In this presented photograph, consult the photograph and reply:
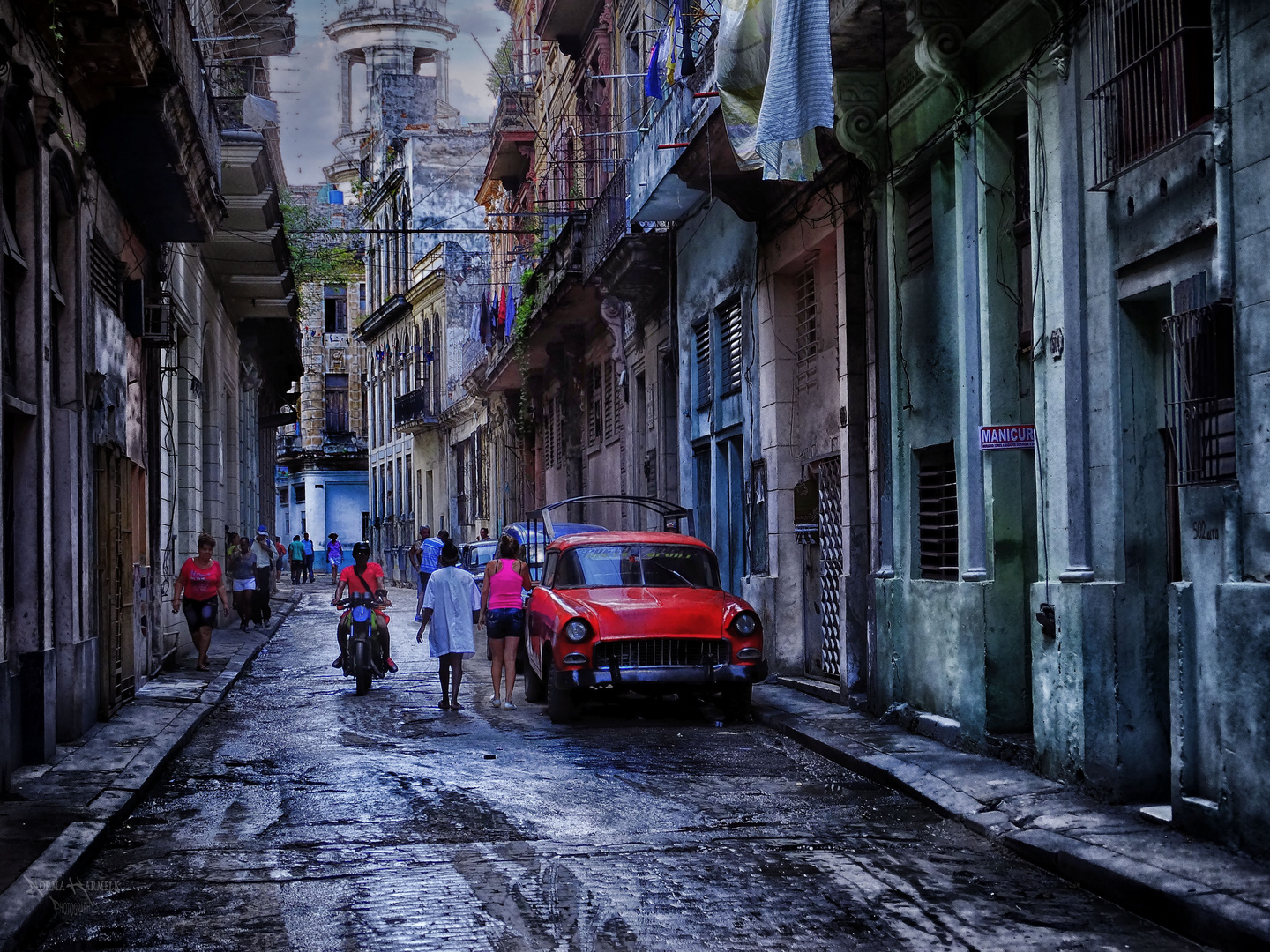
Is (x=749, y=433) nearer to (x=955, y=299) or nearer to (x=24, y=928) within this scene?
(x=955, y=299)

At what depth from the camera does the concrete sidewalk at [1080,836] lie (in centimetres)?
609

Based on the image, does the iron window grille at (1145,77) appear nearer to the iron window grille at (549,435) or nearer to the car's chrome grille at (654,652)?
the car's chrome grille at (654,652)

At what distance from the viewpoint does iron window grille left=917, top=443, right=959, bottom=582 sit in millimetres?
12008

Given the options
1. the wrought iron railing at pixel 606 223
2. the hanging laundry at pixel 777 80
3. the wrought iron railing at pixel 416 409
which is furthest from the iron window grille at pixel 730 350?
the wrought iron railing at pixel 416 409

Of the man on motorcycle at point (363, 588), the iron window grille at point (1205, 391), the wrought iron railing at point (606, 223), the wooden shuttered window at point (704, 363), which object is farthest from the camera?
the wrought iron railing at point (606, 223)

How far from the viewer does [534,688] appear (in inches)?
585

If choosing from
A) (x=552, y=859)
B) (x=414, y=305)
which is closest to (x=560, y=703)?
(x=552, y=859)

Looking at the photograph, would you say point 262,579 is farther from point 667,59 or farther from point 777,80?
point 777,80

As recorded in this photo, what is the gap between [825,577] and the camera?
15.9 metres

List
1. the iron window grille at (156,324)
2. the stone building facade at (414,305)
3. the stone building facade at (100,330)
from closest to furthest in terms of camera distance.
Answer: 1. the stone building facade at (100,330)
2. the iron window grille at (156,324)
3. the stone building facade at (414,305)

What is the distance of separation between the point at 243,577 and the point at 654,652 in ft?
42.7

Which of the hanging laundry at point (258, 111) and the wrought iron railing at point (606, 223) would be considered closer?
the hanging laundry at point (258, 111)

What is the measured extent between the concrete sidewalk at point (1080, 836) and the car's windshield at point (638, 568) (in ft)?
9.21

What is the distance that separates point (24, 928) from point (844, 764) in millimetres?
6036
